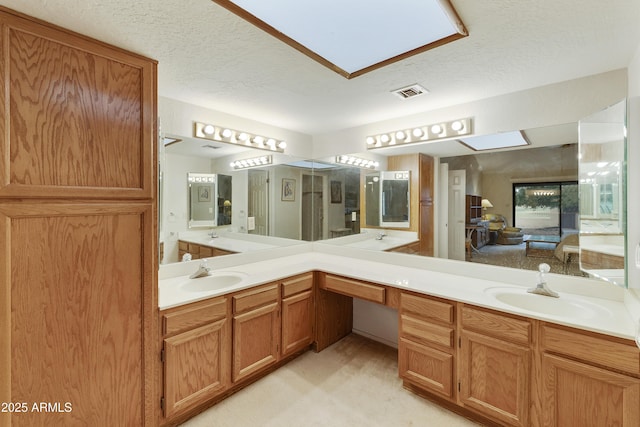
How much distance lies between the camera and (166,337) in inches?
64.9

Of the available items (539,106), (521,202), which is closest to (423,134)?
(539,106)

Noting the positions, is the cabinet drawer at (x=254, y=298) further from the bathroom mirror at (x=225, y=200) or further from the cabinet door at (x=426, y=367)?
the cabinet door at (x=426, y=367)

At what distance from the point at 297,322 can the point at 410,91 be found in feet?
6.97

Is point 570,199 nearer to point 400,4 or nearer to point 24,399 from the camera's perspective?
point 400,4

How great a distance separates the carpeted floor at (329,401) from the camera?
1812 millimetres

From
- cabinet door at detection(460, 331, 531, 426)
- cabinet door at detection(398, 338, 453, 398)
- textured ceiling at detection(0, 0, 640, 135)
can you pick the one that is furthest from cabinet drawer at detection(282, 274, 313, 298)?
textured ceiling at detection(0, 0, 640, 135)

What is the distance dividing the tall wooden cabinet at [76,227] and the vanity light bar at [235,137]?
853 millimetres

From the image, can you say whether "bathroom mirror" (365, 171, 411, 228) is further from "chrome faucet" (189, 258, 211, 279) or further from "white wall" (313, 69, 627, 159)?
"chrome faucet" (189, 258, 211, 279)

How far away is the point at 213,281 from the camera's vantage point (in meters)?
2.28

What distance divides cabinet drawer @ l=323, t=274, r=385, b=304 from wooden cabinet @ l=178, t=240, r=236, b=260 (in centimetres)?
104

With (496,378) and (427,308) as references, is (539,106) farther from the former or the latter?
(496,378)

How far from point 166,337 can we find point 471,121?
273 cm

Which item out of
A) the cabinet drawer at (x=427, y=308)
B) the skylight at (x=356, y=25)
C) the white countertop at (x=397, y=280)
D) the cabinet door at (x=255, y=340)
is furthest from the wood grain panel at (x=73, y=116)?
the cabinet drawer at (x=427, y=308)

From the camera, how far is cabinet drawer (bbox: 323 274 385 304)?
86.0 inches
